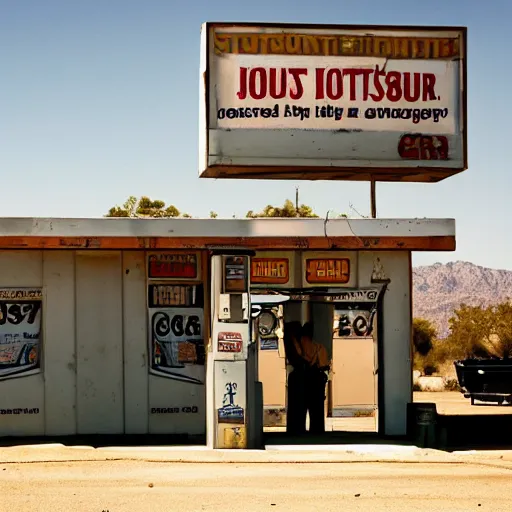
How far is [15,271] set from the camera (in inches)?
717

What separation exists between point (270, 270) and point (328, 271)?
0.94m

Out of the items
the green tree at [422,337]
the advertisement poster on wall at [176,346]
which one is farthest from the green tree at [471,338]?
the advertisement poster on wall at [176,346]

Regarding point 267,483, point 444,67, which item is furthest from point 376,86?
point 267,483

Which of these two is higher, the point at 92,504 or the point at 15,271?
the point at 15,271

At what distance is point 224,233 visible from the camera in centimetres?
1748

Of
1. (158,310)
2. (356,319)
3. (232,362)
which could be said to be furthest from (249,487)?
(356,319)

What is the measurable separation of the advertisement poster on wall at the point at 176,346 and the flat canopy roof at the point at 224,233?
1.37 metres

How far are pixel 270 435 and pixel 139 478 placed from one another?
4621mm

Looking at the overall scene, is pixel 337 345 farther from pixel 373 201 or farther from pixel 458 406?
pixel 458 406

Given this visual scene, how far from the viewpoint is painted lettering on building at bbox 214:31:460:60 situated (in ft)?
64.3

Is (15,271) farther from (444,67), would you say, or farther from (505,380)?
(505,380)

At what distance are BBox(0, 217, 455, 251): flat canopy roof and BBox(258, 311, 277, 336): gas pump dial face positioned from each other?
1385mm

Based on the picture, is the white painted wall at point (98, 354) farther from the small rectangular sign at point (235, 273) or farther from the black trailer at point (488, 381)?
the black trailer at point (488, 381)

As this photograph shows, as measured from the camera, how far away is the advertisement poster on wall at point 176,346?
18.4 metres
